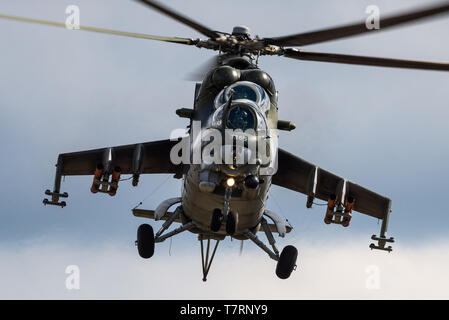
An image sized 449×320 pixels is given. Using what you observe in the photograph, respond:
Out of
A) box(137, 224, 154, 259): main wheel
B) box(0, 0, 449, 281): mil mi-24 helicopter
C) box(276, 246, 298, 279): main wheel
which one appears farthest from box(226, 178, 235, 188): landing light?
box(137, 224, 154, 259): main wheel

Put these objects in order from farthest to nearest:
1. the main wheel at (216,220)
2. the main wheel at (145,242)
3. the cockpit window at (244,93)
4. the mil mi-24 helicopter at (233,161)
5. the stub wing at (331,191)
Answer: the stub wing at (331,191) → the main wheel at (145,242) → the cockpit window at (244,93) → the main wheel at (216,220) → the mil mi-24 helicopter at (233,161)

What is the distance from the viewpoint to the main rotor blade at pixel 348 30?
499 inches

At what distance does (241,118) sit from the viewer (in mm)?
21250

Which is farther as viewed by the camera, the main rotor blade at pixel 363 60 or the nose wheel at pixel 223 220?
the nose wheel at pixel 223 220

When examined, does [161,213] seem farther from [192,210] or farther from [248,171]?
[248,171]

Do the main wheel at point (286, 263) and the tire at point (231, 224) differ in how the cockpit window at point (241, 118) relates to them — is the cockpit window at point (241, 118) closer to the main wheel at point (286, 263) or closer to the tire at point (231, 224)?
the tire at point (231, 224)

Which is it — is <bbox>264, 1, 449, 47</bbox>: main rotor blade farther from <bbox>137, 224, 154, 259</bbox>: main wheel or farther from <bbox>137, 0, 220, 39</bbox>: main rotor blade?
<bbox>137, 224, 154, 259</bbox>: main wheel

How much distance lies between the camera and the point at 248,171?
68.2 ft

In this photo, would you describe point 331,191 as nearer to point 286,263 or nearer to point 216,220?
point 286,263

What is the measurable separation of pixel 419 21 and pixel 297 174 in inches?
619

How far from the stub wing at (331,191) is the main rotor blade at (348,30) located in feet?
20.2

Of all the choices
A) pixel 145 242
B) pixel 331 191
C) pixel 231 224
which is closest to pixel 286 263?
pixel 231 224

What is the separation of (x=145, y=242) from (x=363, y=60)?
9238 mm

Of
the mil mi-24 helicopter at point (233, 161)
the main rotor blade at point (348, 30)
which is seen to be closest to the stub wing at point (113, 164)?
the mil mi-24 helicopter at point (233, 161)
